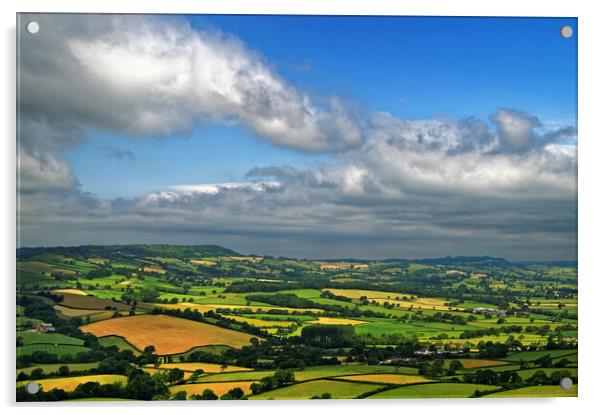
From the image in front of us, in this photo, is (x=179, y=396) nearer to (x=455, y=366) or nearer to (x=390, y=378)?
(x=390, y=378)

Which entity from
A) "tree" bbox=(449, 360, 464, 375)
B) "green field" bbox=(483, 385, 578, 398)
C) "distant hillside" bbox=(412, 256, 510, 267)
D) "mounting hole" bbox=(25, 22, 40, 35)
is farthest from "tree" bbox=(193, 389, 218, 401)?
"mounting hole" bbox=(25, 22, 40, 35)

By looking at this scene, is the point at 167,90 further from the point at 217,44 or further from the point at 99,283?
the point at 99,283

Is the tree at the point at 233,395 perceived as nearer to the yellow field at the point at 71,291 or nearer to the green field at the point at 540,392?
the yellow field at the point at 71,291

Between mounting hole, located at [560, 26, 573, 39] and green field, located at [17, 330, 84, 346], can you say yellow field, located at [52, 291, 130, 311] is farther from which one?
mounting hole, located at [560, 26, 573, 39]

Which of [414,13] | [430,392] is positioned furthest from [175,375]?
[414,13]

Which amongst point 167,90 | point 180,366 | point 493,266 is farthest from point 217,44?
point 493,266
